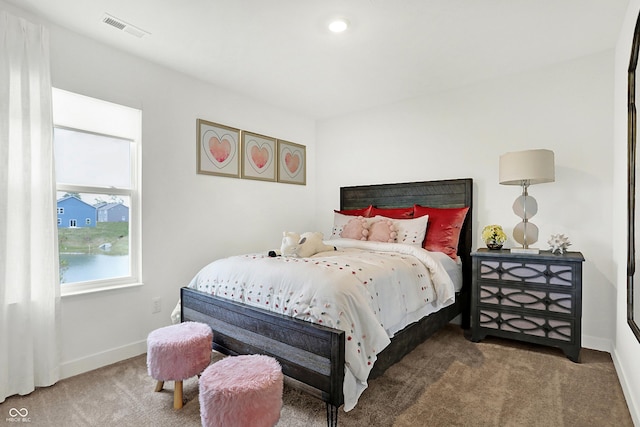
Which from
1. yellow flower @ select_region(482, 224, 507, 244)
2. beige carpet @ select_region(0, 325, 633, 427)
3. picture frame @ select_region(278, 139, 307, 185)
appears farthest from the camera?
picture frame @ select_region(278, 139, 307, 185)

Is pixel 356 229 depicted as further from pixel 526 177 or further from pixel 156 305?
pixel 156 305

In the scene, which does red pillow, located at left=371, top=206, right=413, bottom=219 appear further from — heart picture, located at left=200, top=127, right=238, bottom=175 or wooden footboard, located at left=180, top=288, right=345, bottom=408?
wooden footboard, located at left=180, top=288, right=345, bottom=408

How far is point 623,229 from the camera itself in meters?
2.25

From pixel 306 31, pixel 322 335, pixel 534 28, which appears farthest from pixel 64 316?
pixel 534 28

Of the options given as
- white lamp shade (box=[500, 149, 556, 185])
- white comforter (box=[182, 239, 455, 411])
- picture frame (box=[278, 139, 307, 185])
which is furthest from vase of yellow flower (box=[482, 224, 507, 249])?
picture frame (box=[278, 139, 307, 185])

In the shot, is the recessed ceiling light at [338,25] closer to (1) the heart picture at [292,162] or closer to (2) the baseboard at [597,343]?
(1) the heart picture at [292,162]

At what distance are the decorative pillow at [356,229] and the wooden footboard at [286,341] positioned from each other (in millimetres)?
1541

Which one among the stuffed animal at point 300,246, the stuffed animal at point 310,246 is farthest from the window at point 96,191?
the stuffed animal at point 310,246

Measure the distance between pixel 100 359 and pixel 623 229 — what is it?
12.9 feet

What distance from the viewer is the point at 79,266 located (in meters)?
2.60

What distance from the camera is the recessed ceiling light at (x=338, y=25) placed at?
2.30 meters

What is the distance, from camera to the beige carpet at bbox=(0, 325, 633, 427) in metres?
1.81

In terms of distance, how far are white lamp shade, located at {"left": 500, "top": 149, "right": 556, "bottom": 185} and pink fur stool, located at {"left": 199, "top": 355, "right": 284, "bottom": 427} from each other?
2446mm

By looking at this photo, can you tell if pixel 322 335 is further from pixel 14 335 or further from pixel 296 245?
pixel 14 335
